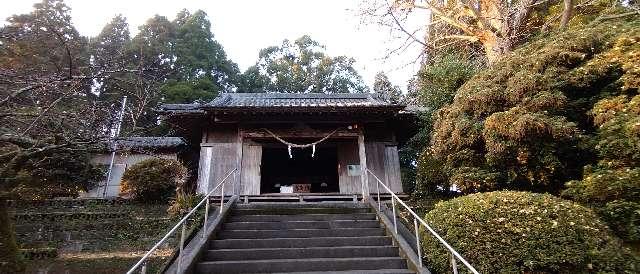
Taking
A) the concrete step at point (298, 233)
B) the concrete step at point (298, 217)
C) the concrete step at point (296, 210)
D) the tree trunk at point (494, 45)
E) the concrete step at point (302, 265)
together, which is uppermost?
the tree trunk at point (494, 45)

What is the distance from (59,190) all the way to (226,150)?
20.0 feet

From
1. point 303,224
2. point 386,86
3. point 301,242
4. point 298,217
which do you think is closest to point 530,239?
point 301,242

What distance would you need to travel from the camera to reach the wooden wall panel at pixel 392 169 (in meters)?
11.7

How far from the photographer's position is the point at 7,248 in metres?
5.88

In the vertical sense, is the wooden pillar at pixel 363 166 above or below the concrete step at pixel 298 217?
above

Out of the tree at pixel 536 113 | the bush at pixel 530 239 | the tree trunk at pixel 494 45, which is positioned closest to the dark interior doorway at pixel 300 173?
the tree trunk at pixel 494 45

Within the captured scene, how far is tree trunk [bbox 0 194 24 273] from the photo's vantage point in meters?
5.80

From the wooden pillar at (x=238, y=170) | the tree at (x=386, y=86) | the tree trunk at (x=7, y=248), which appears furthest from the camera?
the tree at (x=386, y=86)

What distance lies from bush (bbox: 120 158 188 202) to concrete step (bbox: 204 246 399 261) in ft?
17.8

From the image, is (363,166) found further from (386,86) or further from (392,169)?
(386,86)

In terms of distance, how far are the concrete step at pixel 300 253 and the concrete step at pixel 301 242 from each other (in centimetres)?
33

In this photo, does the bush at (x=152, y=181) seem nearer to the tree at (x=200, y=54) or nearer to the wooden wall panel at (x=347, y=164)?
the wooden wall panel at (x=347, y=164)

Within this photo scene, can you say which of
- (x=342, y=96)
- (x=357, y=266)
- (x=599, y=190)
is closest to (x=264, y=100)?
(x=342, y=96)

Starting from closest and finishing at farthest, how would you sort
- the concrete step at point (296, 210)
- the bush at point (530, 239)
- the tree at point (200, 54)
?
1. the bush at point (530, 239)
2. the concrete step at point (296, 210)
3. the tree at point (200, 54)
